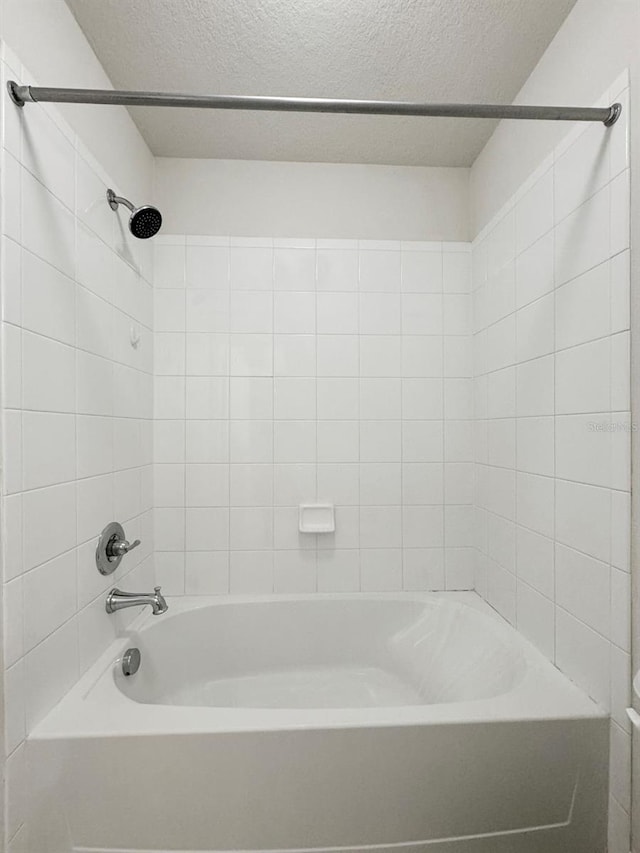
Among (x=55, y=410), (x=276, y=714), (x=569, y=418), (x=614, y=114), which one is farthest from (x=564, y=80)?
(x=276, y=714)

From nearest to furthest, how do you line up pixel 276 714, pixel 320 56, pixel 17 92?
pixel 17 92, pixel 276 714, pixel 320 56

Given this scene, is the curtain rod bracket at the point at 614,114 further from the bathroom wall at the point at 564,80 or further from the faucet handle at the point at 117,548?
the faucet handle at the point at 117,548

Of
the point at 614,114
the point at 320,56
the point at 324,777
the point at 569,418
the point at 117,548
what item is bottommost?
the point at 324,777

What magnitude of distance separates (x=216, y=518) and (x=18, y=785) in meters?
1.16

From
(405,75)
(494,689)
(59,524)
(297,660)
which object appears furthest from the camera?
(297,660)

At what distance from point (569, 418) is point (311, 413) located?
112 cm

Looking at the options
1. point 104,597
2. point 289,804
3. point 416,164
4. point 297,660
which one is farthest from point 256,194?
point 289,804

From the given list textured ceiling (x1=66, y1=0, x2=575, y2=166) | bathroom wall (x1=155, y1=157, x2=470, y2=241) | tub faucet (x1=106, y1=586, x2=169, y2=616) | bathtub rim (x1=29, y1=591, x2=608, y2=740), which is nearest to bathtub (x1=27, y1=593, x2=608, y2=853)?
bathtub rim (x1=29, y1=591, x2=608, y2=740)

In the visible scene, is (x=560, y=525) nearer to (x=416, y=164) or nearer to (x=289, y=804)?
(x=289, y=804)

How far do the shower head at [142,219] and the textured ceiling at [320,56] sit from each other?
37 cm

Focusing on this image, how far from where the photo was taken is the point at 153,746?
1197 millimetres

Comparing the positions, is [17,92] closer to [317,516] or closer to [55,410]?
[55,410]

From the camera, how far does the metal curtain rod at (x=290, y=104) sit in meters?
1.13

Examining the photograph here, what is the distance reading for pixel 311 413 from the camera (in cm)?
221
